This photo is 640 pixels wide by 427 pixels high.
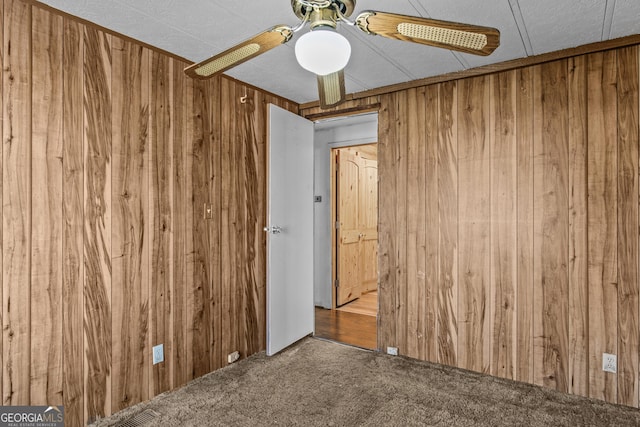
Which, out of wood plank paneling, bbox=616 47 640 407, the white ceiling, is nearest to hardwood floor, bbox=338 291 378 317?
wood plank paneling, bbox=616 47 640 407

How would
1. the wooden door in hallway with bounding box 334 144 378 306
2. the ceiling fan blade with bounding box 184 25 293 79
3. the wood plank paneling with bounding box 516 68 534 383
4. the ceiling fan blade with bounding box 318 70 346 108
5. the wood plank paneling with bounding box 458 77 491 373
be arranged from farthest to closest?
the wooden door in hallway with bounding box 334 144 378 306, the wood plank paneling with bounding box 458 77 491 373, the wood plank paneling with bounding box 516 68 534 383, the ceiling fan blade with bounding box 318 70 346 108, the ceiling fan blade with bounding box 184 25 293 79

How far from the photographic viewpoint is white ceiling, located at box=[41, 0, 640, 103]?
189cm

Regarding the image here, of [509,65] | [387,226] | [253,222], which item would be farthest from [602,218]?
[253,222]

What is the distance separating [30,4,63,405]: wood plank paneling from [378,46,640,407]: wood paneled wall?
2.35 m

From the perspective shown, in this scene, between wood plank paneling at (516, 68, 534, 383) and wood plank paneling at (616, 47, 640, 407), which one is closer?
wood plank paneling at (616, 47, 640, 407)

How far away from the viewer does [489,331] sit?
2.78 m

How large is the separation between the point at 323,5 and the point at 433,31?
456 mm

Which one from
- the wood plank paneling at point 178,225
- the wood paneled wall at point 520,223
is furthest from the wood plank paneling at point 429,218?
the wood plank paneling at point 178,225

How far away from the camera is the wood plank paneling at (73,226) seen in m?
2.00

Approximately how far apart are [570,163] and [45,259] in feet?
10.8

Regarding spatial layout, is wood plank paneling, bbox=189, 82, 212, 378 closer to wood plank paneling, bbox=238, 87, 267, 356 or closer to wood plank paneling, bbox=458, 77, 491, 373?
wood plank paneling, bbox=238, 87, 267, 356

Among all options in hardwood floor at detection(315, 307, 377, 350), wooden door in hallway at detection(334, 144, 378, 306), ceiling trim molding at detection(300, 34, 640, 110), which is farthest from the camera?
wooden door in hallway at detection(334, 144, 378, 306)

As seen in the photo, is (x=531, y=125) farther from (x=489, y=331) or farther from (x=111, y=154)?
(x=111, y=154)

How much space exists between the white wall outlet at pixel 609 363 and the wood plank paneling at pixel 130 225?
2986 mm
